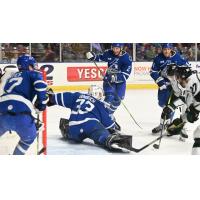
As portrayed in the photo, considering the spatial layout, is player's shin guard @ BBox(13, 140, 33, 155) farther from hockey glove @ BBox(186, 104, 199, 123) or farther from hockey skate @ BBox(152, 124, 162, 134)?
hockey glove @ BBox(186, 104, 199, 123)

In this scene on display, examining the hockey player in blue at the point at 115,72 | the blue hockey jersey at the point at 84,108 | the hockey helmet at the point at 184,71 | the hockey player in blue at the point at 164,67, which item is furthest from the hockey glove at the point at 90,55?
the hockey helmet at the point at 184,71

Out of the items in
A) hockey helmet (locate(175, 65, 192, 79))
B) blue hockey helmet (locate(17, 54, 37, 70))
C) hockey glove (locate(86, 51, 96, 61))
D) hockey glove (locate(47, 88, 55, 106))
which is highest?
hockey glove (locate(86, 51, 96, 61))

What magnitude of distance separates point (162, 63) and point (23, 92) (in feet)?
2.97

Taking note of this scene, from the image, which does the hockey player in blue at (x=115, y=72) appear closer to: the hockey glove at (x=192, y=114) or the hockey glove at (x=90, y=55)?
the hockey glove at (x=90, y=55)

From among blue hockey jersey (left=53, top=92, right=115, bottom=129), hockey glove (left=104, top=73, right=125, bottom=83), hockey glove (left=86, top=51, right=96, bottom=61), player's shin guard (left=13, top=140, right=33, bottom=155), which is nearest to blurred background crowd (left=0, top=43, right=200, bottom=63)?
hockey glove (left=86, top=51, right=96, bottom=61)

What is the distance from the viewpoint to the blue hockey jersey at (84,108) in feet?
12.5

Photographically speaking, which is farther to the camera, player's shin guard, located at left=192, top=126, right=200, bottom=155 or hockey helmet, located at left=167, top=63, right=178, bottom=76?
hockey helmet, located at left=167, top=63, right=178, bottom=76

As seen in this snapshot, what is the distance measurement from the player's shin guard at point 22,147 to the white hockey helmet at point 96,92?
515 mm

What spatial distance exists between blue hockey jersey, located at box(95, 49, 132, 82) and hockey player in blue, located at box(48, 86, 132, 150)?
16cm

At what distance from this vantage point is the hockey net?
143 inches
